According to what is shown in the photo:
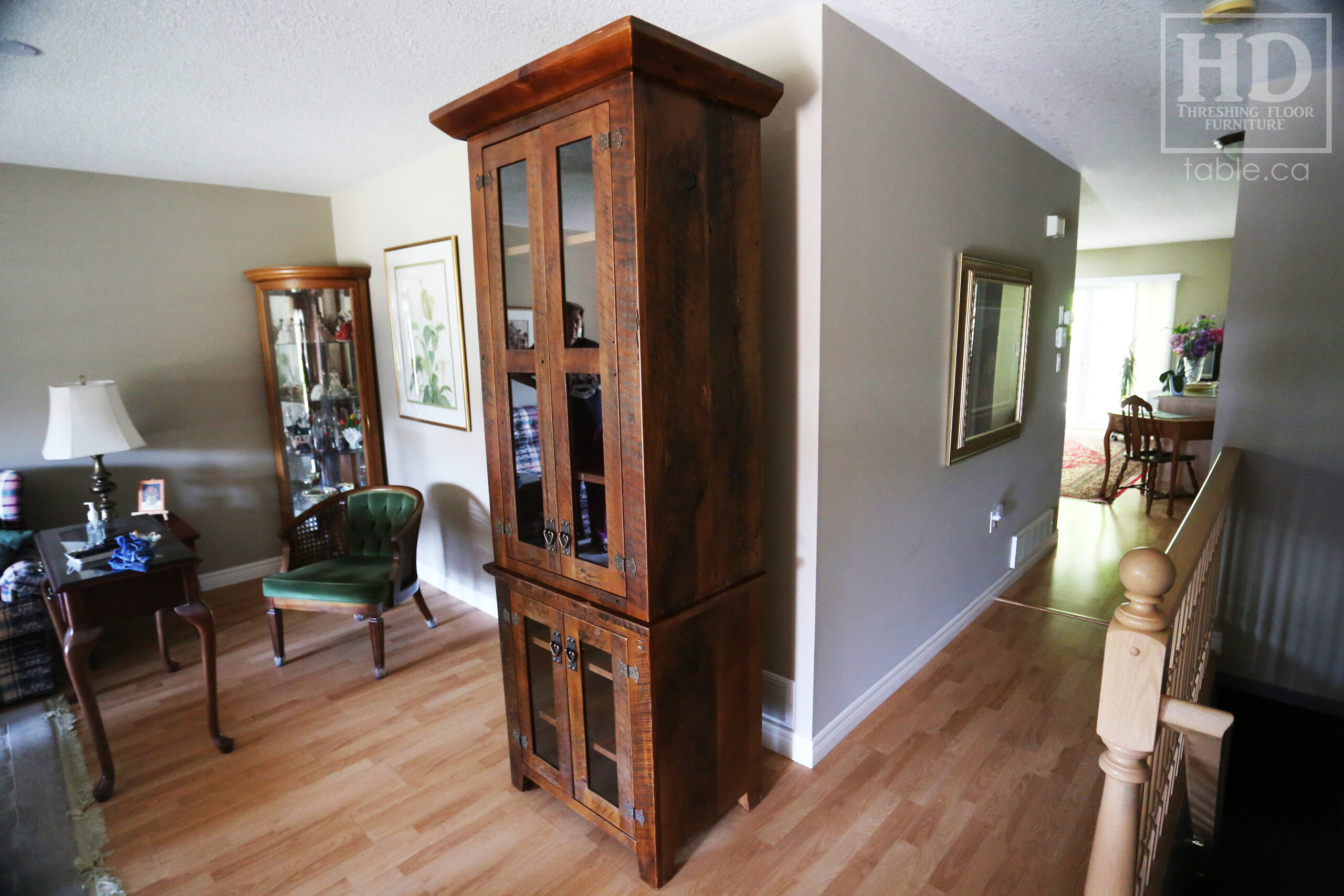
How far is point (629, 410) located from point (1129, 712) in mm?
1133

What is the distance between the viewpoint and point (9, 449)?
3.26m

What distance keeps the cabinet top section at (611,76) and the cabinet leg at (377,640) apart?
6.81 feet

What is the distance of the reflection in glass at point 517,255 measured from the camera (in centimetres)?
173

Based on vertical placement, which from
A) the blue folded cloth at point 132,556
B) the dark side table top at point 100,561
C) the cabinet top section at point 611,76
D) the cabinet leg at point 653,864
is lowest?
the cabinet leg at point 653,864

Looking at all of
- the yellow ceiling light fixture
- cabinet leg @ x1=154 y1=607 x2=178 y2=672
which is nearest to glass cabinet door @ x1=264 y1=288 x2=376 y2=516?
cabinet leg @ x1=154 y1=607 x2=178 y2=672

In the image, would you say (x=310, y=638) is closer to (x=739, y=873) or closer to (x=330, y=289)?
(x=330, y=289)

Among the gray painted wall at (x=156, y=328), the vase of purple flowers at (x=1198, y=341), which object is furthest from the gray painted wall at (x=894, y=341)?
the vase of purple flowers at (x=1198, y=341)

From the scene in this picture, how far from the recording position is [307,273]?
3.73 metres

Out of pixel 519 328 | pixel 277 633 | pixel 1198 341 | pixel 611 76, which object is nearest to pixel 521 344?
pixel 519 328

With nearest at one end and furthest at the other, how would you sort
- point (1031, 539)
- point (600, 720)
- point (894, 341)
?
1. point (600, 720)
2. point (894, 341)
3. point (1031, 539)

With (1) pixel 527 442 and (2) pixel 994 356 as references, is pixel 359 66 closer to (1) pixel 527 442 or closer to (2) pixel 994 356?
(1) pixel 527 442

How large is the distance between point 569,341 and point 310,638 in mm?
2585

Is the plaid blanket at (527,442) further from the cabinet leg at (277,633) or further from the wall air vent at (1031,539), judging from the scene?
the wall air vent at (1031,539)

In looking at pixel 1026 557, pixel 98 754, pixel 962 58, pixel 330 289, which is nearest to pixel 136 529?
pixel 98 754
